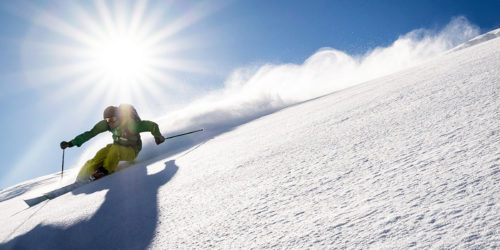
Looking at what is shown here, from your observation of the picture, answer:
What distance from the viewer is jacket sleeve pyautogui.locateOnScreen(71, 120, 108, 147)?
4.84 metres

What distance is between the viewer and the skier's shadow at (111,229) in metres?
1.47

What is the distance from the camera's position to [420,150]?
1.29m

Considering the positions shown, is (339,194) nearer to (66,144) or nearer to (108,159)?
(108,159)

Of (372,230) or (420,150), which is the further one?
(420,150)

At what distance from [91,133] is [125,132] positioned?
2.16 ft

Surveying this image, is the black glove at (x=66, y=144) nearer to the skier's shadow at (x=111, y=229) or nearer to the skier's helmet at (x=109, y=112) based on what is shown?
the skier's helmet at (x=109, y=112)

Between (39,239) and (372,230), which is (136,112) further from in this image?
(372,230)

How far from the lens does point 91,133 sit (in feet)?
16.5

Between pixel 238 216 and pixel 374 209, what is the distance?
0.60 meters

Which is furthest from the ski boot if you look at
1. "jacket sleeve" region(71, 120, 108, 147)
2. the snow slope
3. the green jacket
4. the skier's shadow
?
the skier's shadow

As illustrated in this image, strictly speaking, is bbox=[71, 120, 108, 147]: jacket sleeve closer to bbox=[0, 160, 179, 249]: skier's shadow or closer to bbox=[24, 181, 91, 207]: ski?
bbox=[24, 181, 91, 207]: ski

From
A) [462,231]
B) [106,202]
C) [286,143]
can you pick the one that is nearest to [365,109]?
[286,143]

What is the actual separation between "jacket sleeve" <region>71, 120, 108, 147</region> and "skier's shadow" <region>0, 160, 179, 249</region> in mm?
3155

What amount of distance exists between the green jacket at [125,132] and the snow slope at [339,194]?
2.55m
